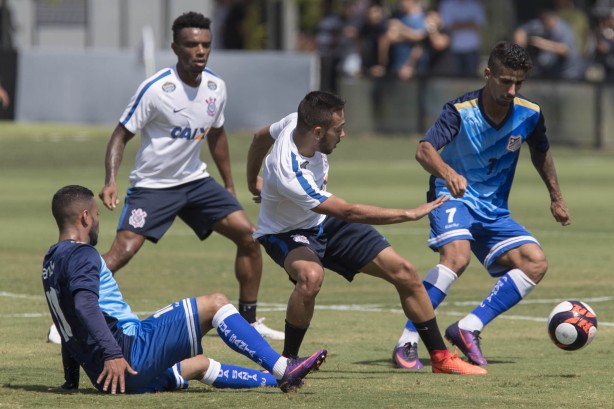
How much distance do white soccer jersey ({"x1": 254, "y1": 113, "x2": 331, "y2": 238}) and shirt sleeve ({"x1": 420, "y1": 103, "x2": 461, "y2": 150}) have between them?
3.13ft

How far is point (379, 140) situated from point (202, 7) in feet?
38.8

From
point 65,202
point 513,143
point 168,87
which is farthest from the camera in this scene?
point 168,87

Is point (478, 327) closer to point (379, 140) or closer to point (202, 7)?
point (379, 140)

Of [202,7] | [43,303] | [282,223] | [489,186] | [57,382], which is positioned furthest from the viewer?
[202,7]

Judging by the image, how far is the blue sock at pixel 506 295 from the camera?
10.1 m

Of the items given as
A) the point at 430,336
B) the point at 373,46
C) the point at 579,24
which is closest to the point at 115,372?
the point at 430,336

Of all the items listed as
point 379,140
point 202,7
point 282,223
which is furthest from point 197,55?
point 202,7

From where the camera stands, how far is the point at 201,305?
8.15 metres

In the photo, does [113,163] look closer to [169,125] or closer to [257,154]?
[169,125]

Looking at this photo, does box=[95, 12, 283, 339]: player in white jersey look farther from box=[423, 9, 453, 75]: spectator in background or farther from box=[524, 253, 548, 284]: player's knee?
box=[423, 9, 453, 75]: spectator in background

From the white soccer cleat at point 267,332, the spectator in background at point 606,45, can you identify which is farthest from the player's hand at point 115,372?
the spectator in background at point 606,45

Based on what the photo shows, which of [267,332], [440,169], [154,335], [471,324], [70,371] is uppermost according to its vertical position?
[440,169]

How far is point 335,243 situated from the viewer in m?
9.48

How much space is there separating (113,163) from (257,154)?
147 cm
